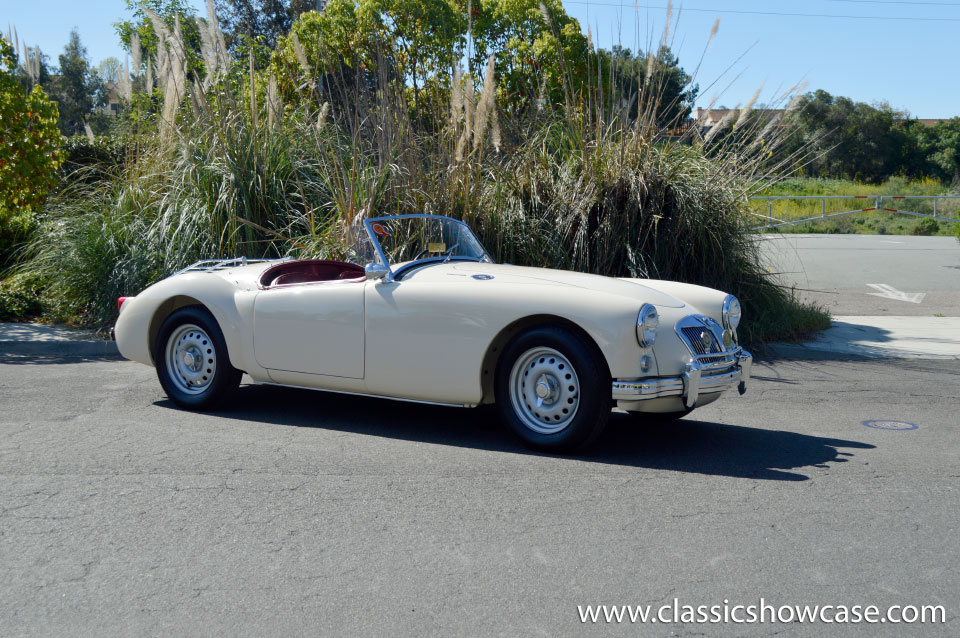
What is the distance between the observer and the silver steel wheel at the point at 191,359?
610cm

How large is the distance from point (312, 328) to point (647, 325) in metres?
2.13

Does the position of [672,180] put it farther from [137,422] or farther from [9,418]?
[9,418]

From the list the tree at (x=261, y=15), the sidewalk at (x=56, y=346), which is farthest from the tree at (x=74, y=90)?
the sidewalk at (x=56, y=346)

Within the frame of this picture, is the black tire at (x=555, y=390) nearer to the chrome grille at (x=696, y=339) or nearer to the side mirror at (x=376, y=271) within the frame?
the chrome grille at (x=696, y=339)

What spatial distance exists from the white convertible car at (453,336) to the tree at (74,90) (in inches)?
1959

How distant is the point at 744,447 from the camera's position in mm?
5297

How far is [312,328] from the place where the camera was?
5.61 m

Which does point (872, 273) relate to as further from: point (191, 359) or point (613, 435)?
point (191, 359)

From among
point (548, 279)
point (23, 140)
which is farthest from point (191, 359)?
point (23, 140)

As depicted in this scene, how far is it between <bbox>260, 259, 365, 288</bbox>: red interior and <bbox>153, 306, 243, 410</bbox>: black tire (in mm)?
489

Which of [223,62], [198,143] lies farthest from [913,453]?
[223,62]

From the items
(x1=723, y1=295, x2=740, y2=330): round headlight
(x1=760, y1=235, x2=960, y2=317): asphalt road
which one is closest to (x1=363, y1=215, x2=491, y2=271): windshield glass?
(x1=723, y1=295, x2=740, y2=330): round headlight

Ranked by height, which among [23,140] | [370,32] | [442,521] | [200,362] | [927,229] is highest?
[370,32]

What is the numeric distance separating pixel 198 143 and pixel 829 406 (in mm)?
6931
